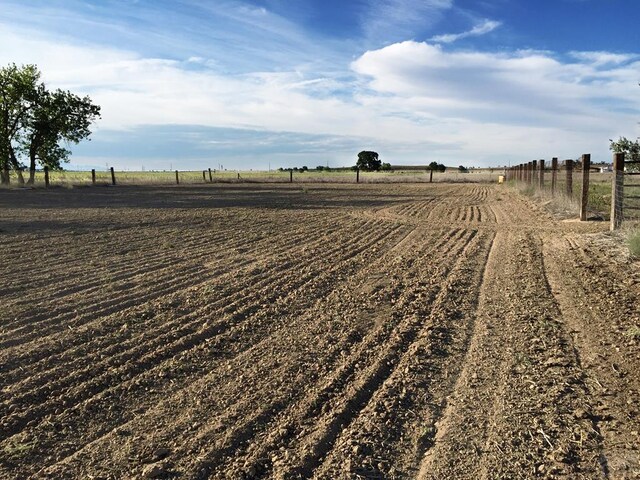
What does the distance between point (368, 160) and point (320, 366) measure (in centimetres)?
10928

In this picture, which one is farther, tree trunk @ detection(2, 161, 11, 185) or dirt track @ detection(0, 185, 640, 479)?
tree trunk @ detection(2, 161, 11, 185)

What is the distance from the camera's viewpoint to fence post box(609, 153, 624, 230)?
38.7ft

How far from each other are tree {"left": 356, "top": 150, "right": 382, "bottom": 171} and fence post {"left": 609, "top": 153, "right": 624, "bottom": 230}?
324 feet

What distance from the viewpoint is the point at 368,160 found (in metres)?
112

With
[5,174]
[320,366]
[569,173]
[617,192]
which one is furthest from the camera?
[5,174]

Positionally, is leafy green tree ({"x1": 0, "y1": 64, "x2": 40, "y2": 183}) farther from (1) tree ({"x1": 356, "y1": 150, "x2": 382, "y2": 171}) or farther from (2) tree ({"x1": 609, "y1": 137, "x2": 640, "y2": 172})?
(1) tree ({"x1": 356, "y1": 150, "x2": 382, "y2": 171})


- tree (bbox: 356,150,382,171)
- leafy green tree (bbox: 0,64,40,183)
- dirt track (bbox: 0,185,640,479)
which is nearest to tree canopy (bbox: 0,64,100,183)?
leafy green tree (bbox: 0,64,40,183)

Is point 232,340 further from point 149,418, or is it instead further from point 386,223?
→ point 386,223

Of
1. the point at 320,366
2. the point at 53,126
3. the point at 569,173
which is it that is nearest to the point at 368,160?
the point at 53,126

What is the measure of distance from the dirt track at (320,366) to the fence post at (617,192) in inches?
117

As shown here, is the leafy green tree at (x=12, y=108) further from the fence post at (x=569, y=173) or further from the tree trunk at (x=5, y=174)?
the fence post at (x=569, y=173)

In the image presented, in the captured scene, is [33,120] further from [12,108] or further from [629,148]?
[629,148]

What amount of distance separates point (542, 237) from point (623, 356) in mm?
7490

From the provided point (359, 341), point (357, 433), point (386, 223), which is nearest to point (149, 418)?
point (357, 433)
